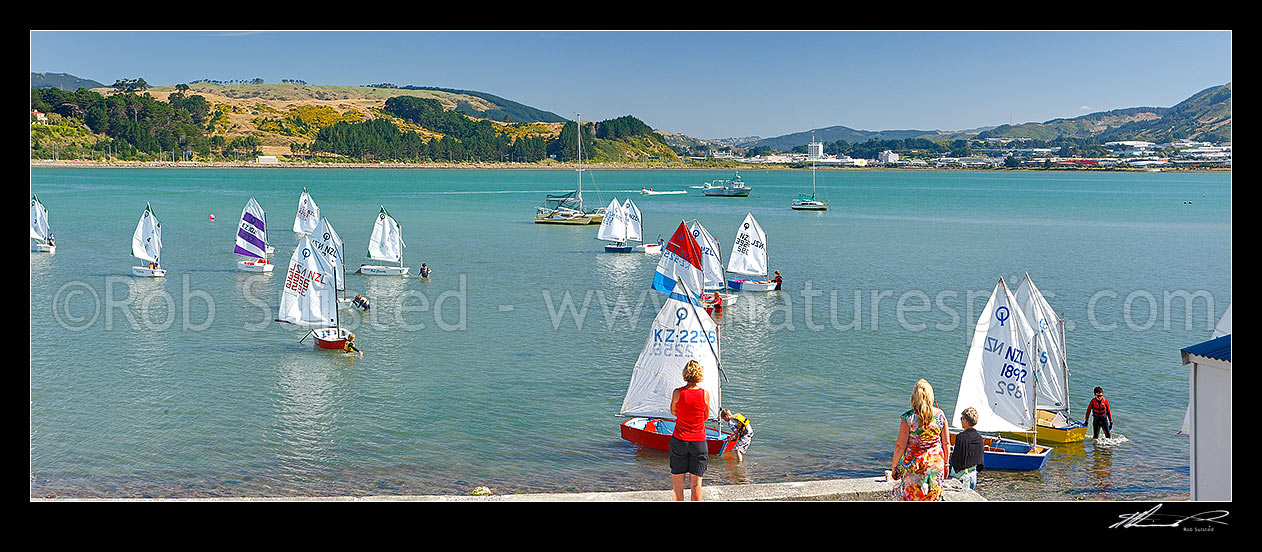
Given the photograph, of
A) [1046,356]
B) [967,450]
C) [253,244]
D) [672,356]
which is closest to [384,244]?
[253,244]

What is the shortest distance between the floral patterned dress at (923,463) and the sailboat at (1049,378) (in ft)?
28.0

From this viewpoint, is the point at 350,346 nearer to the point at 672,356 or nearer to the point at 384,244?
the point at 672,356

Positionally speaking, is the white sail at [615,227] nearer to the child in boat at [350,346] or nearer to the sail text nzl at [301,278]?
the child in boat at [350,346]

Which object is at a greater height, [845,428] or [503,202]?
[503,202]

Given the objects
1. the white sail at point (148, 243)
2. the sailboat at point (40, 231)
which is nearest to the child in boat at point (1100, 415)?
the white sail at point (148, 243)

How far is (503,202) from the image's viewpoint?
119 m

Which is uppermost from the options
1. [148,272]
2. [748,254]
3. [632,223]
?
[632,223]

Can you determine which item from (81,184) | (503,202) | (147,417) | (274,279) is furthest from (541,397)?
(81,184)

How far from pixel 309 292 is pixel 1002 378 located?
681 inches

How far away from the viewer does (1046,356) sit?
1775 cm

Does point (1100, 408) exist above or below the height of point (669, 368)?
below
